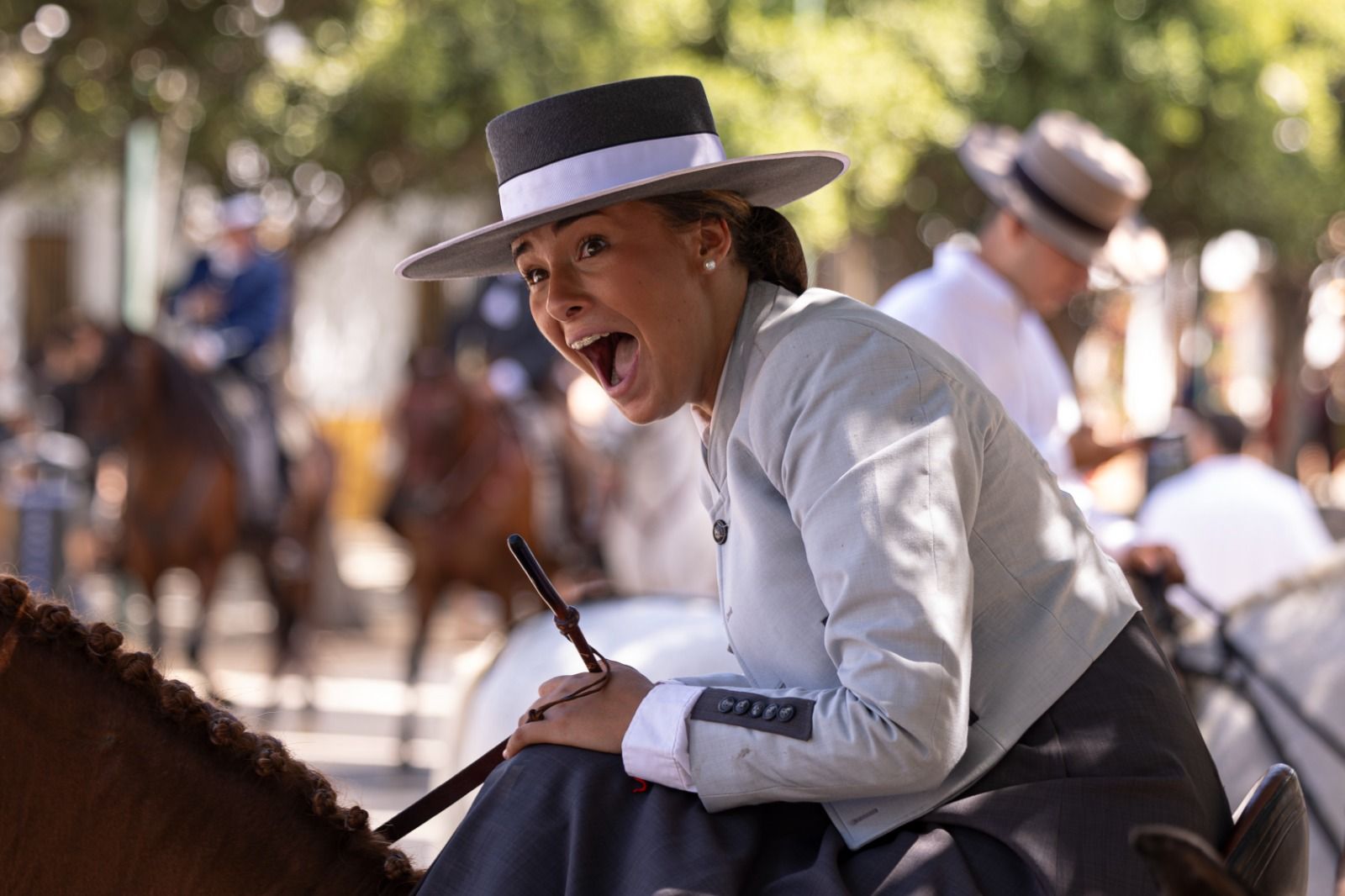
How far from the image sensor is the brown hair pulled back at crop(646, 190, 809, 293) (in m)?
1.98

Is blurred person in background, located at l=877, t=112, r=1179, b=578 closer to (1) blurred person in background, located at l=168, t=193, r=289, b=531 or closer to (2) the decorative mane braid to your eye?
(2) the decorative mane braid

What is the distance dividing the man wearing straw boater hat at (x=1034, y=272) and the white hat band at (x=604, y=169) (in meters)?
1.97

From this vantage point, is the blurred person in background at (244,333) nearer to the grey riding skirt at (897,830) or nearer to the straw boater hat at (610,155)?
the straw boater hat at (610,155)

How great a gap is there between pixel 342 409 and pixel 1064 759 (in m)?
19.7

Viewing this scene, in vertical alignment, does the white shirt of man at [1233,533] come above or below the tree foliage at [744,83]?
below

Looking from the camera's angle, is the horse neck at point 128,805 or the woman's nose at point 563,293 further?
the woman's nose at point 563,293

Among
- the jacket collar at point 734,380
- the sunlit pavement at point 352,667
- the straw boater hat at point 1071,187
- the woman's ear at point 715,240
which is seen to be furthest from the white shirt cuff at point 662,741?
the straw boater hat at point 1071,187

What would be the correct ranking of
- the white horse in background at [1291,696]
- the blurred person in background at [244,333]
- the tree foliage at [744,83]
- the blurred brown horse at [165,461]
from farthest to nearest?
the tree foliage at [744,83] → the blurred person in background at [244,333] → the blurred brown horse at [165,461] → the white horse in background at [1291,696]

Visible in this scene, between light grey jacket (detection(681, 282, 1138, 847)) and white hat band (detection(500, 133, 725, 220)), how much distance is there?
22cm

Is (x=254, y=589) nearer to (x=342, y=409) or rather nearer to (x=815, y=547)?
(x=342, y=409)

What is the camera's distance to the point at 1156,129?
637 inches

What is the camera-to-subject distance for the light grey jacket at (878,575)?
1663 millimetres

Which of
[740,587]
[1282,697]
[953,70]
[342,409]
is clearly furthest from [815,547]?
[342,409]

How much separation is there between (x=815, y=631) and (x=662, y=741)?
0.69ft
